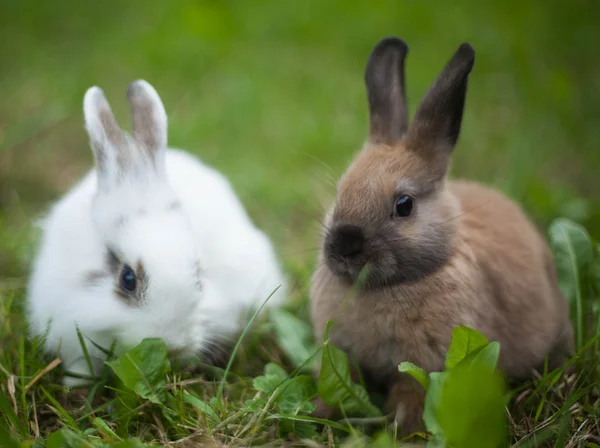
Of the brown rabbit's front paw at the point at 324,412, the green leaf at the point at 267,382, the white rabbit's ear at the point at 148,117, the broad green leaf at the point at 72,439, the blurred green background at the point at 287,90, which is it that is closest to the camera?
the broad green leaf at the point at 72,439

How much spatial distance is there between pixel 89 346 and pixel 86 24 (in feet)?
16.5

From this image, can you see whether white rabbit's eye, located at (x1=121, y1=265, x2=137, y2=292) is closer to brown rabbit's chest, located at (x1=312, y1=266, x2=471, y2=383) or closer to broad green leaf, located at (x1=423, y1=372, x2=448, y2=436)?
brown rabbit's chest, located at (x1=312, y1=266, x2=471, y2=383)

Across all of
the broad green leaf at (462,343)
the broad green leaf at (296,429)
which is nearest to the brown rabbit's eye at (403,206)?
the broad green leaf at (462,343)

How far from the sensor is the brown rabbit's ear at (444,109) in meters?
2.33

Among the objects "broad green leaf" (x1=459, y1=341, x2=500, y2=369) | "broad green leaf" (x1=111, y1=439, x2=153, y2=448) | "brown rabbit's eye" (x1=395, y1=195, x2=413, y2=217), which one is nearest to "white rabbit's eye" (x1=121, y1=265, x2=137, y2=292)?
"broad green leaf" (x1=111, y1=439, x2=153, y2=448)

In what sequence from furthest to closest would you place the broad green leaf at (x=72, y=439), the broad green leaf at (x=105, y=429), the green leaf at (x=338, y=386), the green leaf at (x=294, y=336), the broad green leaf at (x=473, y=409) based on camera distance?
1. the green leaf at (x=294, y=336)
2. the green leaf at (x=338, y=386)
3. the broad green leaf at (x=105, y=429)
4. the broad green leaf at (x=72, y=439)
5. the broad green leaf at (x=473, y=409)

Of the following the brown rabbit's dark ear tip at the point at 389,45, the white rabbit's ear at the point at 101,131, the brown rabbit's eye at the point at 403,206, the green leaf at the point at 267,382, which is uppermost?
the brown rabbit's dark ear tip at the point at 389,45

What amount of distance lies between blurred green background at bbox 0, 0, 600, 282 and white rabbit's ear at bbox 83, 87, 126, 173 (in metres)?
1.02

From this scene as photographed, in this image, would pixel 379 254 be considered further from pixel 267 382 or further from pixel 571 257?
pixel 571 257

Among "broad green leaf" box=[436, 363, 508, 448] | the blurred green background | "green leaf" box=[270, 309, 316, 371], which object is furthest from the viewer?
the blurred green background

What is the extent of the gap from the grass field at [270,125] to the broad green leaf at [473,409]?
0.24 meters

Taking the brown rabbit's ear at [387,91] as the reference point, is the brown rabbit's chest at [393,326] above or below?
below

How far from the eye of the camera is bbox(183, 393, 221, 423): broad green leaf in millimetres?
2266

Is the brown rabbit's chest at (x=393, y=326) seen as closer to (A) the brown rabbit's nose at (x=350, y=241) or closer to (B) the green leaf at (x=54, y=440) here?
(A) the brown rabbit's nose at (x=350, y=241)
